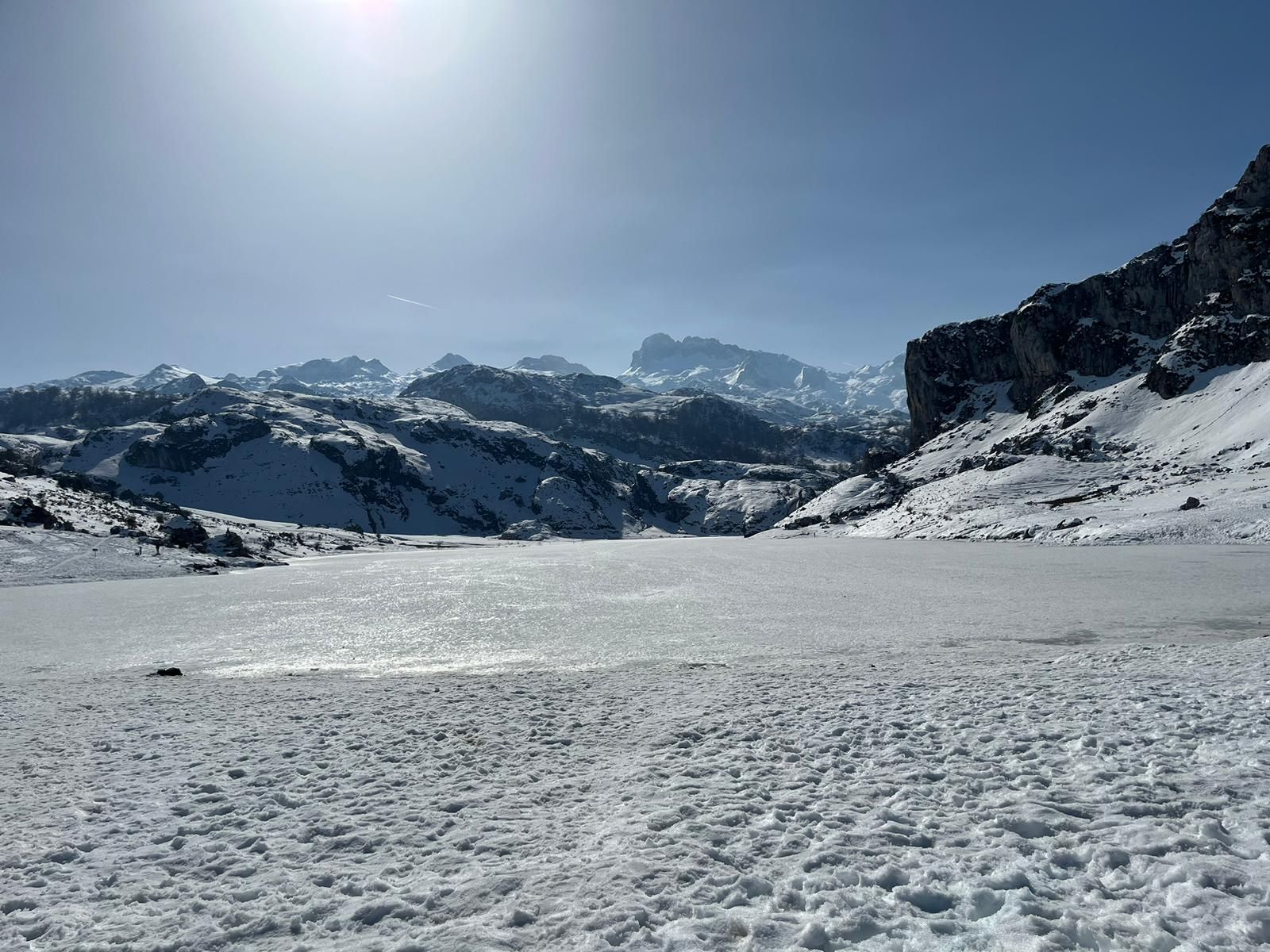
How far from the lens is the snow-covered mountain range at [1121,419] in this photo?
6994cm

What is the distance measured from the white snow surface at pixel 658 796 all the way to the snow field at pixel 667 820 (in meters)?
0.05

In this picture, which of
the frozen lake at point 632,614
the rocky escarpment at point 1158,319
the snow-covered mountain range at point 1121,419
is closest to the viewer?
the frozen lake at point 632,614

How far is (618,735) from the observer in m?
12.7

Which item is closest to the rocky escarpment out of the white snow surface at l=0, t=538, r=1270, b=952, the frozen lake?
the frozen lake

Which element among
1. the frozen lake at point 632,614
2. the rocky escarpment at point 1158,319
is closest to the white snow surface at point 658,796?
the frozen lake at point 632,614

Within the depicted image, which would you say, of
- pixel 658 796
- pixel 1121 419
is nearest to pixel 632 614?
pixel 658 796

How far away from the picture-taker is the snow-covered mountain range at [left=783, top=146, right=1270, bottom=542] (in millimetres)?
69938

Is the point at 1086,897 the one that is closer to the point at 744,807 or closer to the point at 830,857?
the point at 830,857

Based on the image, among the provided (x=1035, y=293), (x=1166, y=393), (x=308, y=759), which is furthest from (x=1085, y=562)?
(x=1035, y=293)

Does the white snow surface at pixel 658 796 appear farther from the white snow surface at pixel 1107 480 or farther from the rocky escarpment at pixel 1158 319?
the rocky escarpment at pixel 1158 319

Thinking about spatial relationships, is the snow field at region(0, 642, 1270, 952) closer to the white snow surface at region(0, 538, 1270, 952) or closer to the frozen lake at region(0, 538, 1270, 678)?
the white snow surface at region(0, 538, 1270, 952)

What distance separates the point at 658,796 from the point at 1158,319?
8129 inches

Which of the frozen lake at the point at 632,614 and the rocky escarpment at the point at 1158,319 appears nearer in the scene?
the frozen lake at the point at 632,614

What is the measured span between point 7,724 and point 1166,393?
164m
